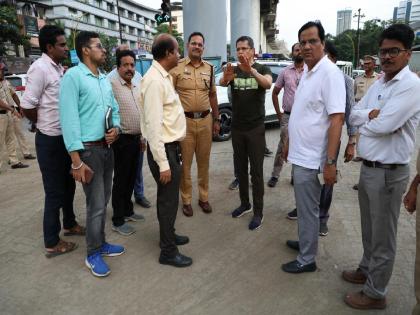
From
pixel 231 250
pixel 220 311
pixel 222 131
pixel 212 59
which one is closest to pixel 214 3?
pixel 212 59

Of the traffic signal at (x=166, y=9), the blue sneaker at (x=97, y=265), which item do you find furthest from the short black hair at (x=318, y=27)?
the traffic signal at (x=166, y=9)

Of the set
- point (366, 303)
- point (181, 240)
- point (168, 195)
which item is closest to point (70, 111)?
point (168, 195)

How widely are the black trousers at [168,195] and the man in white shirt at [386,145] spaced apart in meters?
1.44

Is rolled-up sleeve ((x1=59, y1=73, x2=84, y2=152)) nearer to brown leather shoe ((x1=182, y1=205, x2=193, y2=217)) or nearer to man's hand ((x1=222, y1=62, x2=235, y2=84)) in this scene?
man's hand ((x1=222, y1=62, x2=235, y2=84))

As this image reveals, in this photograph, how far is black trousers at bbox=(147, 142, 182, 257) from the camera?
115 inches

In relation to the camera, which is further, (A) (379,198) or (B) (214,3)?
(B) (214,3)

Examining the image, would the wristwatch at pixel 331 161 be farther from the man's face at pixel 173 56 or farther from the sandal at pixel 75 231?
the sandal at pixel 75 231

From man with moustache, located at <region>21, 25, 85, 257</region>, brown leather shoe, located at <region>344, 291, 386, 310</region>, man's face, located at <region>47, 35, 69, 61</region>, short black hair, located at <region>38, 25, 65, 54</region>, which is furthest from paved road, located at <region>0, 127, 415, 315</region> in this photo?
short black hair, located at <region>38, 25, 65, 54</region>

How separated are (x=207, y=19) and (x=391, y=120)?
353 inches

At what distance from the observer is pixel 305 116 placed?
263 centimetres

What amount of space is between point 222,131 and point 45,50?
535 centimetres

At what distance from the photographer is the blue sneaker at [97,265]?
2.89 meters

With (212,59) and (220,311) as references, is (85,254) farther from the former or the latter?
(212,59)

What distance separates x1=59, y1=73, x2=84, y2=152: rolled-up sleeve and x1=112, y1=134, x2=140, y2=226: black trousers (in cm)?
101
